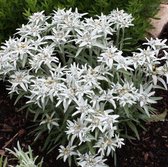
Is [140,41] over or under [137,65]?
under

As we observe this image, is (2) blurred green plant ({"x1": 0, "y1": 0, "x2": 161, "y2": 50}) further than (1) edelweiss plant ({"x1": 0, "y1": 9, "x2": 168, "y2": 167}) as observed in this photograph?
Yes

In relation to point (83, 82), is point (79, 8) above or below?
above

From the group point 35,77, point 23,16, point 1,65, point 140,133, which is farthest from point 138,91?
point 23,16

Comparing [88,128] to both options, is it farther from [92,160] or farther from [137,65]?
[137,65]

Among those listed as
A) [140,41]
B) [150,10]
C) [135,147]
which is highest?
[150,10]

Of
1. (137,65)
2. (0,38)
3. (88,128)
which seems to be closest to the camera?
(88,128)

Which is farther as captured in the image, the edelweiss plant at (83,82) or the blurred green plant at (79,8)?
the blurred green plant at (79,8)

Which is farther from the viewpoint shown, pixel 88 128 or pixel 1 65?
pixel 1 65

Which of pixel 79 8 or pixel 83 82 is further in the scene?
pixel 79 8
